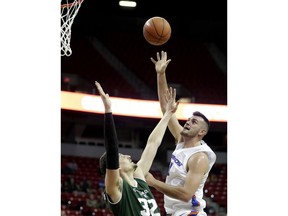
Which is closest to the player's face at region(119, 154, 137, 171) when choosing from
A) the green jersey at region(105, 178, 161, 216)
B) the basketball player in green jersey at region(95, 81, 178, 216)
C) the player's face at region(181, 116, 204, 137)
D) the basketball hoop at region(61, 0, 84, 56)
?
the basketball player in green jersey at region(95, 81, 178, 216)

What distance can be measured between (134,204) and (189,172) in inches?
26.2

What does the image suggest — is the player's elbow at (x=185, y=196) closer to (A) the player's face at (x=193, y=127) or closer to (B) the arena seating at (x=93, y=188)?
(A) the player's face at (x=193, y=127)

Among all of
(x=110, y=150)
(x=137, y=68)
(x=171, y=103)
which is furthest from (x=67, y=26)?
(x=137, y=68)

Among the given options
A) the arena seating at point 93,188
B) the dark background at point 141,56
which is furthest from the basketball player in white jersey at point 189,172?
the dark background at point 141,56

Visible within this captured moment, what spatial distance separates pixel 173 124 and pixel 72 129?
35.3ft

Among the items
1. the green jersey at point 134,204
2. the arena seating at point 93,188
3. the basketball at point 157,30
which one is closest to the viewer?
the green jersey at point 134,204

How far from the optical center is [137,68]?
15.2 m

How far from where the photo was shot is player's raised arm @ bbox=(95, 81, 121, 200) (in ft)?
9.97

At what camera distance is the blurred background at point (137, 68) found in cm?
1434

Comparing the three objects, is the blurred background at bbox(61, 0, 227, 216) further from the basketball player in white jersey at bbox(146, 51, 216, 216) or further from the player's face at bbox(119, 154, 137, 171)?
the player's face at bbox(119, 154, 137, 171)

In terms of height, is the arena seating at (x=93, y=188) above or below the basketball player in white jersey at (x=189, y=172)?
below

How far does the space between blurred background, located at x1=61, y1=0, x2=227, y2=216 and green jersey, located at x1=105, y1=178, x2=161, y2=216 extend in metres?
10.3

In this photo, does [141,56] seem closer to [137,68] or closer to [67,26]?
[137,68]

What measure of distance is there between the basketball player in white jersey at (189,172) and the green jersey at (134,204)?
27 centimetres
